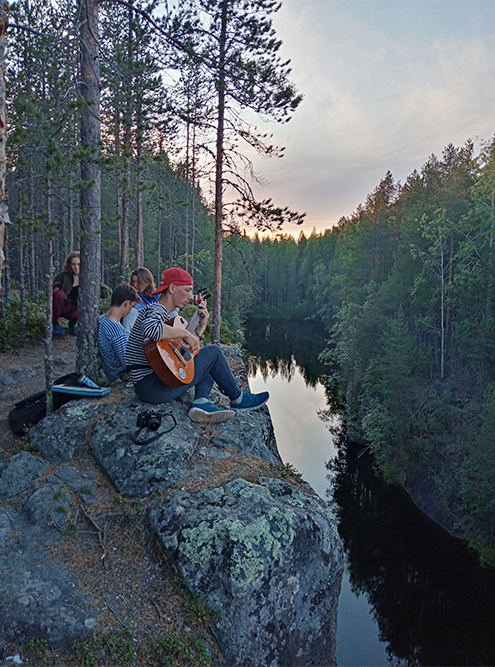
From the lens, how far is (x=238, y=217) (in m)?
10.5

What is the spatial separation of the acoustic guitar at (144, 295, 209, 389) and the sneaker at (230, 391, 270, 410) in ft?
2.69

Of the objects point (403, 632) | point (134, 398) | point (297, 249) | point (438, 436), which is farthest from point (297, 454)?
point (297, 249)

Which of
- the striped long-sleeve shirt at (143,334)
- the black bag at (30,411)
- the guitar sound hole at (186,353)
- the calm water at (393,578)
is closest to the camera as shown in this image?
the striped long-sleeve shirt at (143,334)

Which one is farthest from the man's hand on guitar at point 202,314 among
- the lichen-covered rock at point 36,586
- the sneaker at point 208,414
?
the lichen-covered rock at point 36,586

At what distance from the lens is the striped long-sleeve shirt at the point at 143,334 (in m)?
3.92

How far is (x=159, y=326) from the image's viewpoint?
3.94 meters

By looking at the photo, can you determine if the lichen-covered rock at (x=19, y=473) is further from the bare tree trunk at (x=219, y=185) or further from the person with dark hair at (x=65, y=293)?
the bare tree trunk at (x=219, y=185)

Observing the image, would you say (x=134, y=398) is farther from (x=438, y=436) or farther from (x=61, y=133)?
(x=438, y=436)

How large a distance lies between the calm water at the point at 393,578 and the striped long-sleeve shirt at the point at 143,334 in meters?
9.19

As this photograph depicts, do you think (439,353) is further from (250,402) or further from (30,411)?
(30,411)

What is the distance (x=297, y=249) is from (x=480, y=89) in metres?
52.9

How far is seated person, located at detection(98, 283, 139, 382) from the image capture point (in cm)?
511

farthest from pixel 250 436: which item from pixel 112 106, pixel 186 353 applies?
pixel 112 106

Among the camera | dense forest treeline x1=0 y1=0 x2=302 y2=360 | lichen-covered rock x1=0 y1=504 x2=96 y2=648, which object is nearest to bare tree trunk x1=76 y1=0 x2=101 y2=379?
dense forest treeline x1=0 y1=0 x2=302 y2=360
